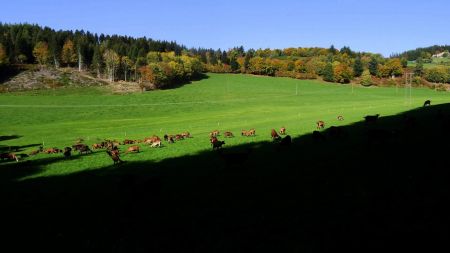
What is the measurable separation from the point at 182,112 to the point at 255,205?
7964cm

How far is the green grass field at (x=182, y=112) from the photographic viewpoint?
4250 centimetres

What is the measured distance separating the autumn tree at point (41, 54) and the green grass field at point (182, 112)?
55.2 m

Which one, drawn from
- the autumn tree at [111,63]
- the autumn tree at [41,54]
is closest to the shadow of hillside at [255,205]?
the autumn tree at [111,63]

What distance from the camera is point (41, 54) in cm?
18025

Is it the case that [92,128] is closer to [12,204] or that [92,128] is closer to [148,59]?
[12,204]

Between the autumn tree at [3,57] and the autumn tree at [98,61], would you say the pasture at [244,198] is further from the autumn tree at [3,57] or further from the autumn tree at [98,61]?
the autumn tree at [3,57]

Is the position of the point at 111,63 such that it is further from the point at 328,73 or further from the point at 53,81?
the point at 328,73

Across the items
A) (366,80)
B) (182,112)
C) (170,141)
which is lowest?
(170,141)

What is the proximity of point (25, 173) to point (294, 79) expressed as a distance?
6378 inches

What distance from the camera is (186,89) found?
14762 centimetres

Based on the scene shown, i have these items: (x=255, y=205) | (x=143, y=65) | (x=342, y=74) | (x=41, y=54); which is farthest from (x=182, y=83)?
(x=255, y=205)

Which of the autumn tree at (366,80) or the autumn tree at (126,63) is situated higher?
the autumn tree at (126,63)

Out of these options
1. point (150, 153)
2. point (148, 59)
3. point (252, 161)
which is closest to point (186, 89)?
point (148, 59)

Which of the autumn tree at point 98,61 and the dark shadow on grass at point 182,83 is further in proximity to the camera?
the autumn tree at point 98,61
